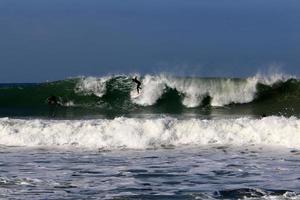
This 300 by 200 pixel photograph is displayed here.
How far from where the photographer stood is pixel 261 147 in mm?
14500

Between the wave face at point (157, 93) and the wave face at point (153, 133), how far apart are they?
795 centimetres

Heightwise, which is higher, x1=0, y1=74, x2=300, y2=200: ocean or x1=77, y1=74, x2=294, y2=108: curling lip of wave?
x1=77, y1=74, x2=294, y2=108: curling lip of wave

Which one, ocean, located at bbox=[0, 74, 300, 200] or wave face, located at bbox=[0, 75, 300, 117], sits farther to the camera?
wave face, located at bbox=[0, 75, 300, 117]

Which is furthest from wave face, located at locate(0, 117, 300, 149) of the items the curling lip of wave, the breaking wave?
the curling lip of wave

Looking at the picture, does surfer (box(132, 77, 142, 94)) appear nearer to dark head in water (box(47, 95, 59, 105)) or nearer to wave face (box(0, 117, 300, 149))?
dark head in water (box(47, 95, 59, 105))

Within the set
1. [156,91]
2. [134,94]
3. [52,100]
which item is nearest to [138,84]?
[134,94]

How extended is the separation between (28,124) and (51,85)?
11.7 meters

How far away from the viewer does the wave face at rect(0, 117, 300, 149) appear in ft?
50.6

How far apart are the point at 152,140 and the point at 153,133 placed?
397 mm

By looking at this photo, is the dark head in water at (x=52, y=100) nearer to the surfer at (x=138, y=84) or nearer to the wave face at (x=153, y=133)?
the surfer at (x=138, y=84)

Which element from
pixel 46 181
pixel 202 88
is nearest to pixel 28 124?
pixel 46 181

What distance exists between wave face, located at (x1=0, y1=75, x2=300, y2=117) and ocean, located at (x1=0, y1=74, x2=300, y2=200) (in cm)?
4

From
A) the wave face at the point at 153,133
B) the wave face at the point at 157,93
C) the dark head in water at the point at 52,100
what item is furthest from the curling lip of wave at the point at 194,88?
the wave face at the point at 153,133

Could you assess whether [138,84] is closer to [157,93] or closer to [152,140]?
[157,93]
